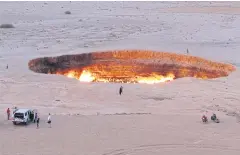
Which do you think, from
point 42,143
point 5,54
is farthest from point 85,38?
point 42,143

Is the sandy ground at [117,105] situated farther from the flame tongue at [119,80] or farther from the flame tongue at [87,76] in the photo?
the flame tongue at [87,76]

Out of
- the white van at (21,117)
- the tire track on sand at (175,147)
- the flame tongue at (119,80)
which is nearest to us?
the tire track on sand at (175,147)

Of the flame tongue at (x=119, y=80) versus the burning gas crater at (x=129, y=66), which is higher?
the burning gas crater at (x=129, y=66)

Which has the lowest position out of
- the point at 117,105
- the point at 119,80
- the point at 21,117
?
the point at 21,117

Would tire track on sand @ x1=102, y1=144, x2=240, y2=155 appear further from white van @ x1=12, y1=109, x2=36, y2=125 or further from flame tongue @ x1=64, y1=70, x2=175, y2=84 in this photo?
flame tongue @ x1=64, y1=70, x2=175, y2=84

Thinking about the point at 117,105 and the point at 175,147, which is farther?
the point at 117,105

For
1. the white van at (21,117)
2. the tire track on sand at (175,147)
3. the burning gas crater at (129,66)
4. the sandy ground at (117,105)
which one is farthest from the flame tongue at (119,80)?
the tire track on sand at (175,147)

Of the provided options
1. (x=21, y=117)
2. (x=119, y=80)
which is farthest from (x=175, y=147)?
(x=119, y=80)

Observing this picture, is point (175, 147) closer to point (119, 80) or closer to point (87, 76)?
point (119, 80)

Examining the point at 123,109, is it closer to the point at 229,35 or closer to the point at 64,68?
the point at 64,68
